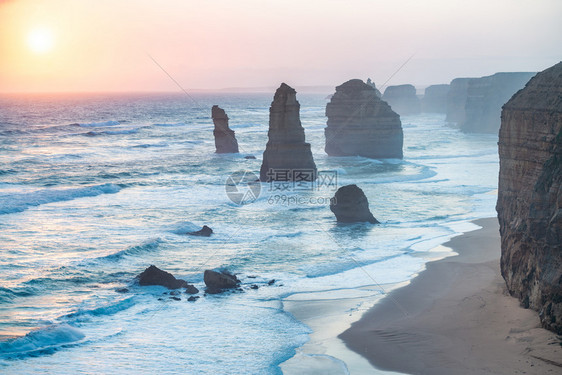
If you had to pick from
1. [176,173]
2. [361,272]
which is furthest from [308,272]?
[176,173]

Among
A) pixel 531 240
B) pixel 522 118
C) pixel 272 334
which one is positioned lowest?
pixel 272 334

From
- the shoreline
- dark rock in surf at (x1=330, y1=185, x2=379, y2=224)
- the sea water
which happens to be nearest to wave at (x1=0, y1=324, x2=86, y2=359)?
the sea water

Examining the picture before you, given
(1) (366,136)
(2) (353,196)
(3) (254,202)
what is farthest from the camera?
(1) (366,136)

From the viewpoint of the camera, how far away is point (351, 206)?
32.2 m

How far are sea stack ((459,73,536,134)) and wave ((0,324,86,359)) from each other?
9453 centimetres

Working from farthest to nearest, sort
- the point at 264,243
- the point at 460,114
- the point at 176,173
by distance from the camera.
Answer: the point at 460,114, the point at 176,173, the point at 264,243

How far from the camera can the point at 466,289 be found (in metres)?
21.1

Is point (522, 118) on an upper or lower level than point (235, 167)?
upper

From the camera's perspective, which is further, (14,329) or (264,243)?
(264,243)

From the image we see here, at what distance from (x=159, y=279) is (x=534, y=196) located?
1256 centimetres

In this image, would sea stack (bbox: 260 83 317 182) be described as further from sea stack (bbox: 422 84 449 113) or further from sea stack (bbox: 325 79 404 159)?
sea stack (bbox: 422 84 449 113)

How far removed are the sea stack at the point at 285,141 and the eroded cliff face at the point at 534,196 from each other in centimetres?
2683

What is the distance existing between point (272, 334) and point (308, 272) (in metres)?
6.49

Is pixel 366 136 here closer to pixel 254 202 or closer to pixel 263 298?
pixel 254 202
